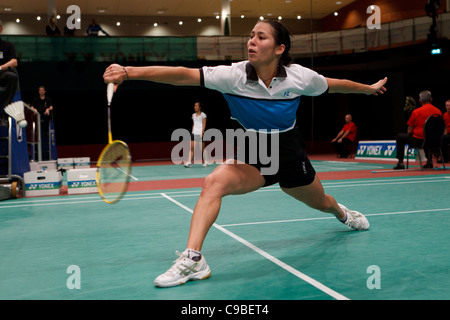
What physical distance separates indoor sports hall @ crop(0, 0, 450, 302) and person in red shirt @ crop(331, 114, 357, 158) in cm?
19

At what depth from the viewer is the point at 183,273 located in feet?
9.57

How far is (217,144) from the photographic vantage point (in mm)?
21172

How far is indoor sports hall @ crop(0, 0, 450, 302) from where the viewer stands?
116 inches

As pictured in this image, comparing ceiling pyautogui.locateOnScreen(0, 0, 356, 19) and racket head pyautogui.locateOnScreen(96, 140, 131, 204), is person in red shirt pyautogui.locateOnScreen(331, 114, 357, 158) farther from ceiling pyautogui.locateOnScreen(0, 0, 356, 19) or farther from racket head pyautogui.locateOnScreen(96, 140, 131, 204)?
racket head pyautogui.locateOnScreen(96, 140, 131, 204)

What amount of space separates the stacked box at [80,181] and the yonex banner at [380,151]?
896 centimetres

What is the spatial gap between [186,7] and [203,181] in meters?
24.1

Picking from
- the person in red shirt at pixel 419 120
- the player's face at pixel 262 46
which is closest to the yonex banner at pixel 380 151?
the person in red shirt at pixel 419 120

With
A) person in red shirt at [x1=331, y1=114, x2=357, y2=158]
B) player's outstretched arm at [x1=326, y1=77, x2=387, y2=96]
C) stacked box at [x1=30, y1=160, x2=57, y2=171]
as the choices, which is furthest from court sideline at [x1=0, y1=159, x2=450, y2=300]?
person in red shirt at [x1=331, y1=114, x2=357, y2=158]

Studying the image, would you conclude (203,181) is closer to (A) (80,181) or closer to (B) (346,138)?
(A) (80,181)

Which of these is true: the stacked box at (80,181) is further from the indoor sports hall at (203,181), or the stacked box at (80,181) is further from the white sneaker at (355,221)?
the white sneaker at (355,221)

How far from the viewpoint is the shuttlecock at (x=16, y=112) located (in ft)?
24.0

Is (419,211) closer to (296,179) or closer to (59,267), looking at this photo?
(296,179)
